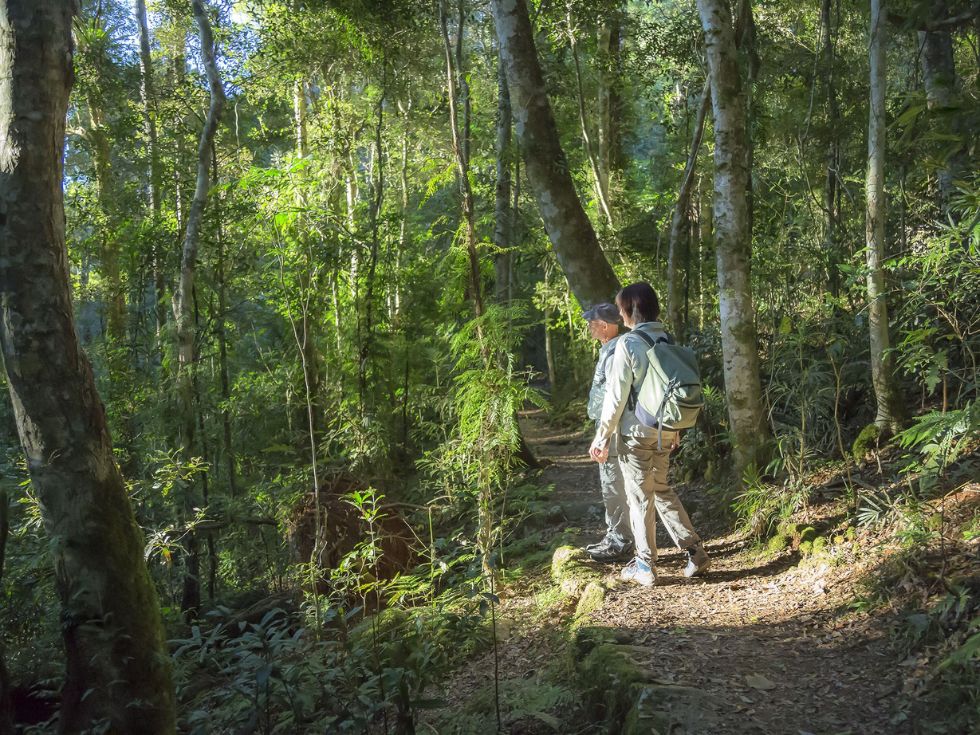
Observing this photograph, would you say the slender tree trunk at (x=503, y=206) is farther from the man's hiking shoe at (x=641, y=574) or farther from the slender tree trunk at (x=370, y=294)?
the man's hiking shoe at (x=641, y=574)

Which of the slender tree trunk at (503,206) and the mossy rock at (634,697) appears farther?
the slender tree trunk at (503,206)

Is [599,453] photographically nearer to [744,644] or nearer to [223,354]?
[744,644]

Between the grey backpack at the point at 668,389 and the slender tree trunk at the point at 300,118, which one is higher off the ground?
the slender tree trunk at the point at 300,118

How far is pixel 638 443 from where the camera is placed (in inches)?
202

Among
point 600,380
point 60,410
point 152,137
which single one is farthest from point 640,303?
point 152,137

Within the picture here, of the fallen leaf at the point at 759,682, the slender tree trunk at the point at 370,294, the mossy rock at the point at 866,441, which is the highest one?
the slender tree trunk at the point at 370,294

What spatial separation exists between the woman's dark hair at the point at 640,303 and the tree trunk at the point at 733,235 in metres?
1.56

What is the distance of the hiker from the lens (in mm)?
5082

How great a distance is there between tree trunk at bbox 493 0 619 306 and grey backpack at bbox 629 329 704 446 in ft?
6.33

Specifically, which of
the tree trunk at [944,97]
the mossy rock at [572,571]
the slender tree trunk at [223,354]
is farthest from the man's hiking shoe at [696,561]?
the slender tree trunk at [223,354]

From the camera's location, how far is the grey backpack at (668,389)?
4922 mm

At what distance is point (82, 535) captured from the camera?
3.97 meters

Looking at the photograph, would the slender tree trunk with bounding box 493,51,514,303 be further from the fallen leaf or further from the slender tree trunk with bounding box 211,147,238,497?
the fallen leaf

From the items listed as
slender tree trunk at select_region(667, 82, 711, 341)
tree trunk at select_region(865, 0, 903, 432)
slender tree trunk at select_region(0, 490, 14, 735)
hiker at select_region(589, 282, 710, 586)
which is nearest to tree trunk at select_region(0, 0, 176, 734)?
slender tree trunk at select_region(0, 490, 14, 735)
